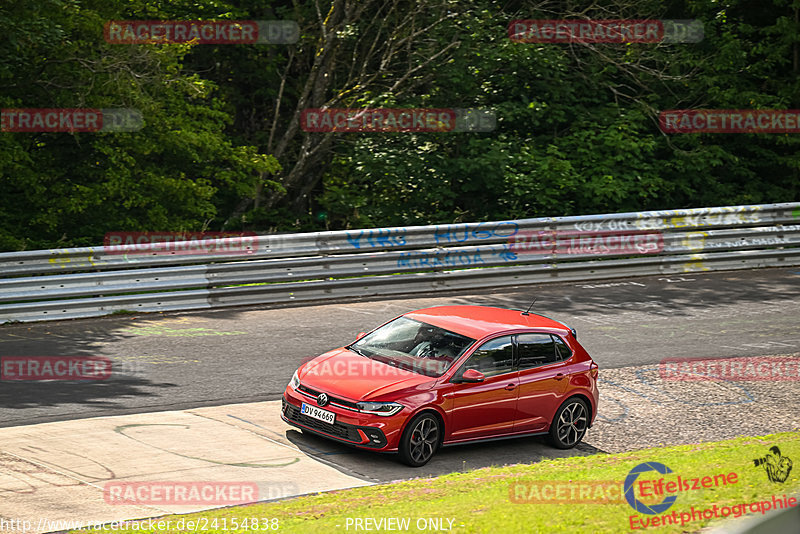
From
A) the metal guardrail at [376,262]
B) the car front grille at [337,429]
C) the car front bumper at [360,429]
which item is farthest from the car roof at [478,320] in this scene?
the metal guardrail at [376,262]

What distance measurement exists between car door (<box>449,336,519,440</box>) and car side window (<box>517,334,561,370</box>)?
5.9 inches

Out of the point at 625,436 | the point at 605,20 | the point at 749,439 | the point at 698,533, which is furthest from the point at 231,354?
the point at 605,20

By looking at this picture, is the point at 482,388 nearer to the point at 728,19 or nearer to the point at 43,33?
the point at 43,33

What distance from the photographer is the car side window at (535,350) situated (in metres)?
10.9

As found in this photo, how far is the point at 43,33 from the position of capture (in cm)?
1634

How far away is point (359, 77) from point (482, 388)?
14388 millimetres

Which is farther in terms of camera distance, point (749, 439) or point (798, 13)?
point (798, 13)

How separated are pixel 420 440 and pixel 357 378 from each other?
3.15 ft

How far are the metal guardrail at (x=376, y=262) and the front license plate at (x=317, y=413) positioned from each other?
6135 millimetres

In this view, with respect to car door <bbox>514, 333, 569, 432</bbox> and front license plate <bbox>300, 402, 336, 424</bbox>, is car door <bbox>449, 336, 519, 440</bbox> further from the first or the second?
front license plate <bbox>300, 402, 336, 424</bbox>

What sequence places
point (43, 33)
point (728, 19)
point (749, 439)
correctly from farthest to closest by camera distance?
point (728, 19), point (43, 33), point (749, 439)

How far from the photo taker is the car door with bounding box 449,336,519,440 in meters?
10.2

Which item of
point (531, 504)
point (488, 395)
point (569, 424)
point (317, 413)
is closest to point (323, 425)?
point (317, 413)

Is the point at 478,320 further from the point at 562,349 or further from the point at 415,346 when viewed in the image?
the point at 562,349
